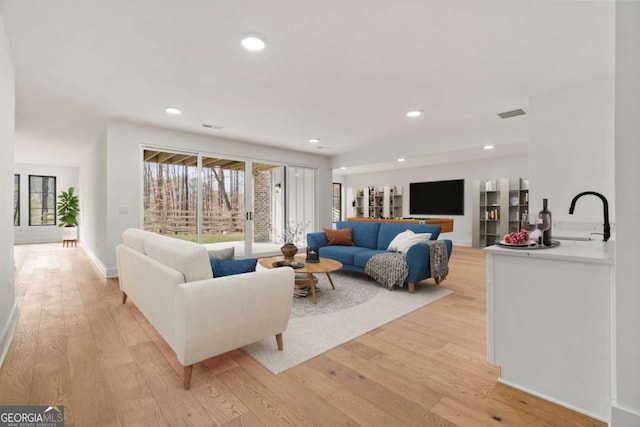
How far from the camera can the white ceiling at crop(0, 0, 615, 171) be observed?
2.01m

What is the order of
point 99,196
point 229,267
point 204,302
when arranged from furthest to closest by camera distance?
point 99,196, point 229,267, point 204,302

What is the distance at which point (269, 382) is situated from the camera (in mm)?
1799

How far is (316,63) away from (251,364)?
2.54 metres

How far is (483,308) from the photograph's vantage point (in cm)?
312

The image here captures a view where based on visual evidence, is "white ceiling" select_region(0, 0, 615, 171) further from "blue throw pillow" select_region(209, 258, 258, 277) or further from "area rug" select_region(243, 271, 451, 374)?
"area rug" select_region(243, 271, 451, 374)

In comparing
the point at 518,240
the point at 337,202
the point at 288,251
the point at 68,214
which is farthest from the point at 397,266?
the point at 68,214

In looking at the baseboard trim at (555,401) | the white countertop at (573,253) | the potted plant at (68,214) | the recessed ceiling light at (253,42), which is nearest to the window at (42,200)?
the potted plant at (68,214)

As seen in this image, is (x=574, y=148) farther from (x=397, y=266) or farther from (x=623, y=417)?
(x=623, y=417)

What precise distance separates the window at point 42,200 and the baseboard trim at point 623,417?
39.6 feet

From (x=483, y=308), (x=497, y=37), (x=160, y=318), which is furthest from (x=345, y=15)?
(x=483, y=308)

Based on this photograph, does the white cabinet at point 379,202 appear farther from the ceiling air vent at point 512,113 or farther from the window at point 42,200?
the window at point 42,200

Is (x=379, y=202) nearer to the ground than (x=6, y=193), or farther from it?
→ farther from it

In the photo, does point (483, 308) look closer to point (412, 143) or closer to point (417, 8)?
point (417, 8)

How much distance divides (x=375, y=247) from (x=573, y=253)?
3269mm
